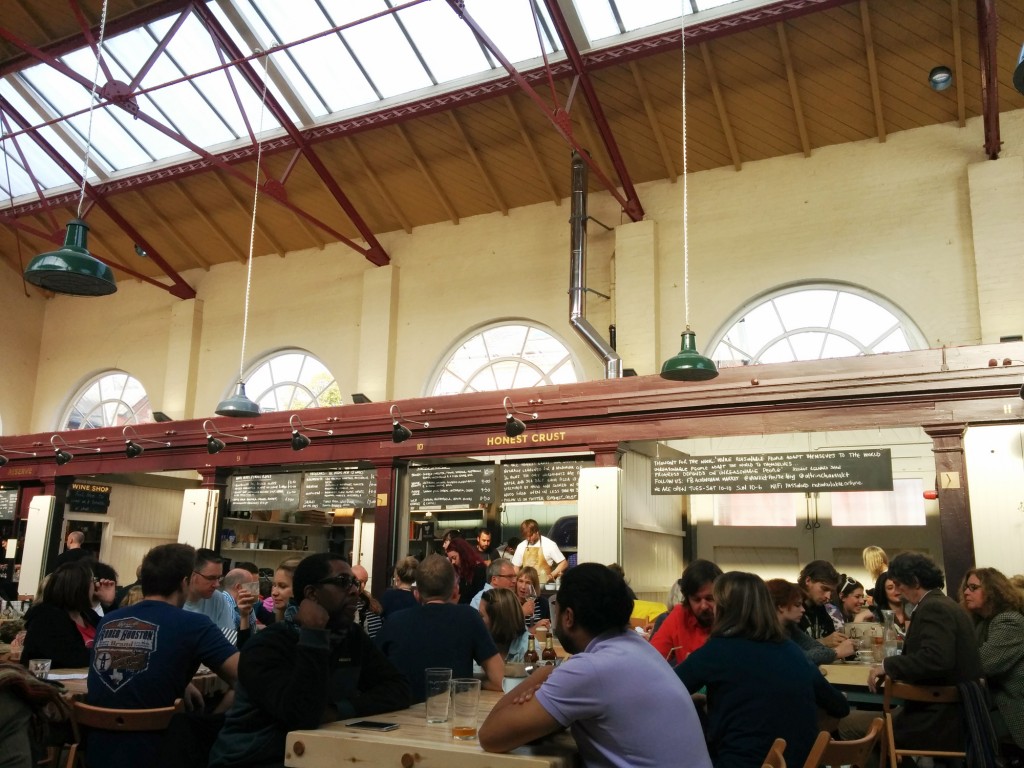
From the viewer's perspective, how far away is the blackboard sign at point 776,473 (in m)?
8.53

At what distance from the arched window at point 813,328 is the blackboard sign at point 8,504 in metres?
12.3

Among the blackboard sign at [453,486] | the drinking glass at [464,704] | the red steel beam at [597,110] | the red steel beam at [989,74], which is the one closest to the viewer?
the drinking glass at [464,704]

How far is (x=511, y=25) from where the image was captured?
1109cm

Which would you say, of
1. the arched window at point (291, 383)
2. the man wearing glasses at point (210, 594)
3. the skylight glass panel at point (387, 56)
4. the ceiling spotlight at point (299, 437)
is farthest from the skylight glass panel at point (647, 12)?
the man wearing glasses at point (210, 594)

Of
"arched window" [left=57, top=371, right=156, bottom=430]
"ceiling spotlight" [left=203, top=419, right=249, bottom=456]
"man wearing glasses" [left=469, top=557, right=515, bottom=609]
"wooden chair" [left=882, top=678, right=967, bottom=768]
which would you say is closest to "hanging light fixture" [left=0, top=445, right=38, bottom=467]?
"arched window" [left=57, top=371, right=156, bottom=430]

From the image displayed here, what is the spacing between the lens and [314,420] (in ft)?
40.1

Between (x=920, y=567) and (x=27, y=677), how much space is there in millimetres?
4615

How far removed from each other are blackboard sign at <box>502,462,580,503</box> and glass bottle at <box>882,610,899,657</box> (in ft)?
14.2

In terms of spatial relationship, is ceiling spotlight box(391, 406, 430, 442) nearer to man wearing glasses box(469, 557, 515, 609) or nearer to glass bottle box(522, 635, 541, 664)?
man wearing glasses box(469, 557, 515, 609)

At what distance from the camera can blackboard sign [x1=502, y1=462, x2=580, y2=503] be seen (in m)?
10.2

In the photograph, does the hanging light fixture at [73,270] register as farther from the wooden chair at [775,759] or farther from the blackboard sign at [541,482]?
the blackboard sign at [541,482]

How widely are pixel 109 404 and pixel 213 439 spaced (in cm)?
553

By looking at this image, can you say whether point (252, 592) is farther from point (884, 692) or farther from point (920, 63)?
point (920, 63)

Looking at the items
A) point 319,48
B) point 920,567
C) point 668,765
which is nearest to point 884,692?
point 920,567
